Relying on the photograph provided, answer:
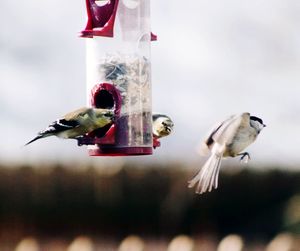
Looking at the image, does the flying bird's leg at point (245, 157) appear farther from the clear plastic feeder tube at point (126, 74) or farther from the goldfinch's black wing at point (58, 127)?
the goldfinch's black wing at point (58, 127)

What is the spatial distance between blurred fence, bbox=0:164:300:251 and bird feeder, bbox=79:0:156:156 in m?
14.1

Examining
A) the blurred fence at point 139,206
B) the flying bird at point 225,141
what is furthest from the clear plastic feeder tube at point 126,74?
the blurred fence at point 139,206

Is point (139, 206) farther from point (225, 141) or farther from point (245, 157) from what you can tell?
point (245, 157)

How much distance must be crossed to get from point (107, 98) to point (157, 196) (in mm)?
16360

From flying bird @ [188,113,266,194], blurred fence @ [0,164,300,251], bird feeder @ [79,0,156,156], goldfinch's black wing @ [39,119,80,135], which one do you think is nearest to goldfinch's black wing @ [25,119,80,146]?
goldfinch's black wing @ [39,119,80,135]

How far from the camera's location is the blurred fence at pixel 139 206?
77.4ft

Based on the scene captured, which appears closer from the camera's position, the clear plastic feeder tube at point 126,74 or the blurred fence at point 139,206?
the clear plastic feeder tube at point 126,74

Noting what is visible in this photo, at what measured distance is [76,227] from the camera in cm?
2522

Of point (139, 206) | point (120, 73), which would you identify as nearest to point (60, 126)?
point (120, 73)

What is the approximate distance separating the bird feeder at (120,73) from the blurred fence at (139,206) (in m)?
14.1

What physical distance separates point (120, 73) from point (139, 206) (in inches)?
678

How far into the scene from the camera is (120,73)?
847cm

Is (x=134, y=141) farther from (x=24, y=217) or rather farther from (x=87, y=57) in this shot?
(x=24, y=217)

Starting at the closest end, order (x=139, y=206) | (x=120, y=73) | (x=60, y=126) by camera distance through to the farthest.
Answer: (x=60, y=126)
(x=120, y=73)
(x=139, y=206)
